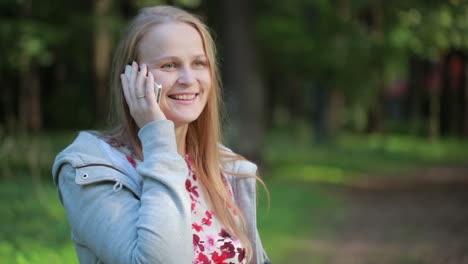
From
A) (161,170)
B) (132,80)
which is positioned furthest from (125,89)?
(161,170)

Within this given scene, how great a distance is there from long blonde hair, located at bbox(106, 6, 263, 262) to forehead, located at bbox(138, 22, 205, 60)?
0.09ft

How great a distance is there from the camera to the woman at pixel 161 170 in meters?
2.19

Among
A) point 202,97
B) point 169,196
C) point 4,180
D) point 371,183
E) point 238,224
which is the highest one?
point 202,97

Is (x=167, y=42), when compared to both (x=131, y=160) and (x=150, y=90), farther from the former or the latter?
(x=131, y=160)

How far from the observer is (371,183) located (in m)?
15.0

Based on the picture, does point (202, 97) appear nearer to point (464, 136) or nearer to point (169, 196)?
point (169, 196)

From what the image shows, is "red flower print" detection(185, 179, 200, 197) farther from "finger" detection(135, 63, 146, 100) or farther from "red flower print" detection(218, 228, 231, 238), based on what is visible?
"finger" detection(135, 63, 146, 100)

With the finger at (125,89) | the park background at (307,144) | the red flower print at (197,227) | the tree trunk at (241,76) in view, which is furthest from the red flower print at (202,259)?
the tree trunk at (241,76)

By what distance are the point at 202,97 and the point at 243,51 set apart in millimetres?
10585

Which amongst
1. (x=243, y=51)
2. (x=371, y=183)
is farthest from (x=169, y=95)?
(x=371, y=183)

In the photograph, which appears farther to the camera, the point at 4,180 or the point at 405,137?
the point at 405,137

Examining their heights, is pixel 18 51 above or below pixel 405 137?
above

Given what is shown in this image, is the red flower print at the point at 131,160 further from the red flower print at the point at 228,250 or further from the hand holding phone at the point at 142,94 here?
the red flower print at the point at 228,250

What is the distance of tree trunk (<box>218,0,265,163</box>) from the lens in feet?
42.5
